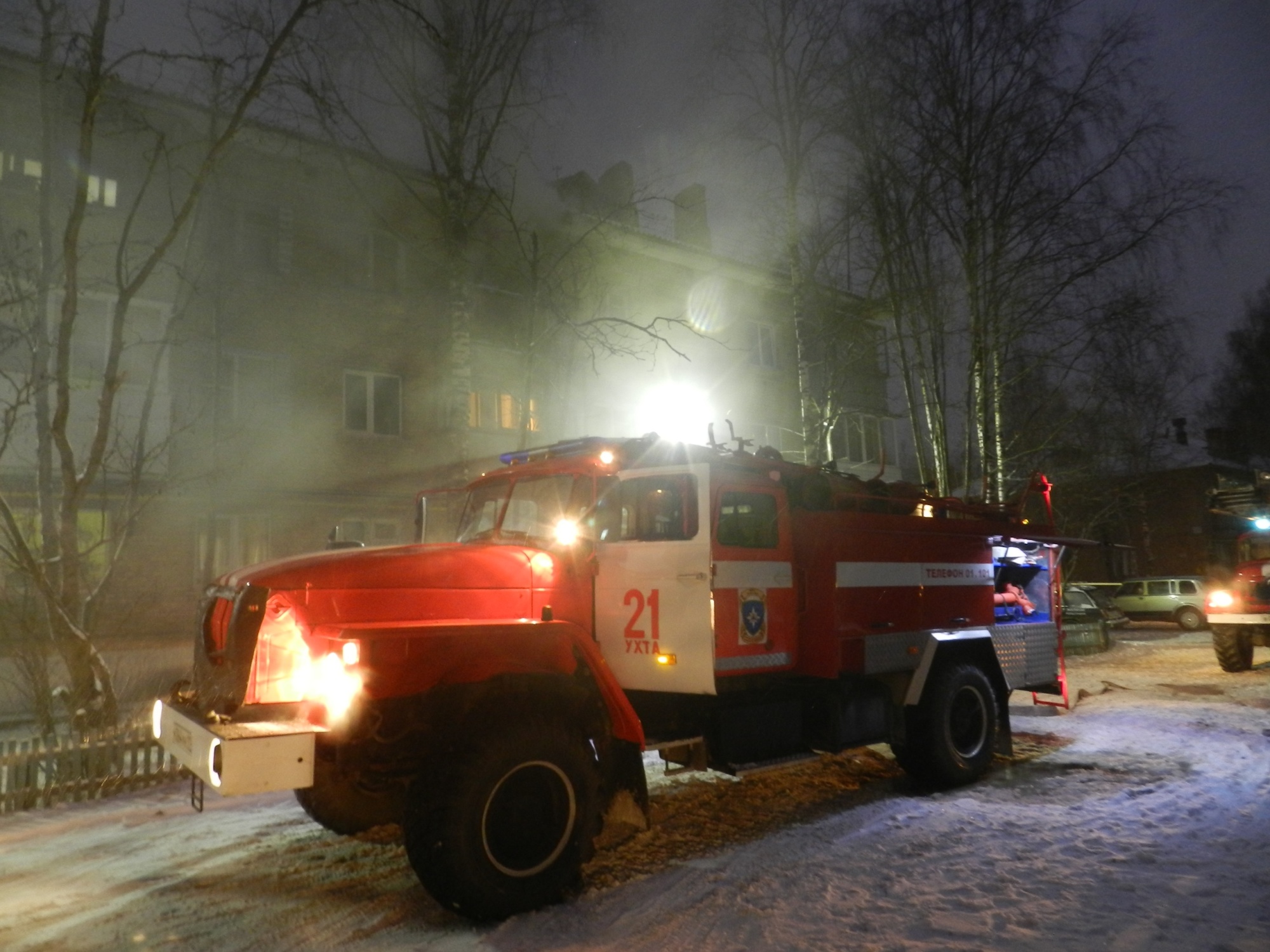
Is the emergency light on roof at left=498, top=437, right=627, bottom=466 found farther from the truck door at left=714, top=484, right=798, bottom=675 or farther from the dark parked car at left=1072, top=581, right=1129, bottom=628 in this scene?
the dark parked car at left=1072, top=581, right=1129, bottom=628

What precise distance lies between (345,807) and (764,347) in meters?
21.1

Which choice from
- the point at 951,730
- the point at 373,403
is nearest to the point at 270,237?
the point at 373,403

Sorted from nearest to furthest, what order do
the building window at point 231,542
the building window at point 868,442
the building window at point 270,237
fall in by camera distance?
the building window at point 231,542, the building window at point 270,237, the building window at point 868,442

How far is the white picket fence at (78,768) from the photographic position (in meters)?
6.96

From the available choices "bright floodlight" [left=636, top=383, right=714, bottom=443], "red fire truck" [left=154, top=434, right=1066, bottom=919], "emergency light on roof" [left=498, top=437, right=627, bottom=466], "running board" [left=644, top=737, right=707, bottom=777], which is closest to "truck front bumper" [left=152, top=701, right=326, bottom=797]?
"red fire truck" [left=154, top=434, right=1066, bottom=919]

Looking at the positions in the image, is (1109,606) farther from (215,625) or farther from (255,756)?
(255,756)

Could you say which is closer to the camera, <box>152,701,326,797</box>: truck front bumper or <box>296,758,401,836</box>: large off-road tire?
<box>152,701,326,797</box>: truck front bumper

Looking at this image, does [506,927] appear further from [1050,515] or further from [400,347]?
[400,347]

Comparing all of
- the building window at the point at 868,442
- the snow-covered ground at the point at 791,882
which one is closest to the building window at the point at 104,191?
the snow-covered ground at the point at 791,882

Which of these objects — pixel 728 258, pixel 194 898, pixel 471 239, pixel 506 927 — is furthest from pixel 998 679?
pixel 728 258

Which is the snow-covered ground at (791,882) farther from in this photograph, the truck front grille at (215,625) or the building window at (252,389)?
the building window at (252,389)

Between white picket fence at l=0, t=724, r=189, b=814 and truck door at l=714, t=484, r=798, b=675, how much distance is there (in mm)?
4588

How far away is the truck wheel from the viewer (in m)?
27.2

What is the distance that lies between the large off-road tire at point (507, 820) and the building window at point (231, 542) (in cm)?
1203
